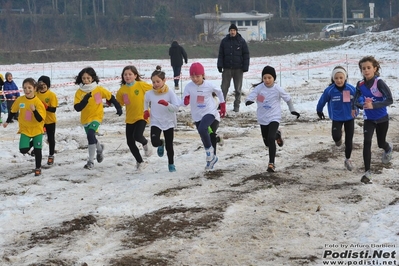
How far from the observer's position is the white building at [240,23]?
81312 millimetres

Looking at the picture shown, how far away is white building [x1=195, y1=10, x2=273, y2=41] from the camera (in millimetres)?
81312

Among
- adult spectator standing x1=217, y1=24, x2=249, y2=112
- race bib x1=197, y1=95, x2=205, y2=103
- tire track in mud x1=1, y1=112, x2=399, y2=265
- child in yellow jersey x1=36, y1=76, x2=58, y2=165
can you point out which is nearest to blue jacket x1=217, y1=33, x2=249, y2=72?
adult spectator standing x1=217, y1=24, x2=249, y2=112

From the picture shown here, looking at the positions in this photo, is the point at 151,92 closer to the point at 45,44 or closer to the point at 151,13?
the point at 45,44

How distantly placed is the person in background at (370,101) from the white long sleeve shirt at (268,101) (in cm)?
120

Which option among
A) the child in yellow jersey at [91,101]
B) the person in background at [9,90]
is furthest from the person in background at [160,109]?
the person in background at [9,90]

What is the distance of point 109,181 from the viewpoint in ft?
32.5

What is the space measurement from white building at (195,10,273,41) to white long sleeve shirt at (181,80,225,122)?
229 feet

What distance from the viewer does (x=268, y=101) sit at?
33.9 ft

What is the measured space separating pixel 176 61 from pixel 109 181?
1578 centimetres

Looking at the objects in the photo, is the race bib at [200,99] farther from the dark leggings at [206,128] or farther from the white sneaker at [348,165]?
the white sneaker at [348,165]

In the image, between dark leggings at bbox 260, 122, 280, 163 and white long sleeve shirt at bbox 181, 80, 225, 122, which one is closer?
dark leggings at bbox 260, 122, 280, 163

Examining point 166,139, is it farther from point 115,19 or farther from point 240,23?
point 240,23

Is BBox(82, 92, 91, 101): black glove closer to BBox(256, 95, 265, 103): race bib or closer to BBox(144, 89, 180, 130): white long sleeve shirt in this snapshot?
BBox(144, 89, 180, 130): white long sleeve shirt

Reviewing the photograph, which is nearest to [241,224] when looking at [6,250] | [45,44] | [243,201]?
[243,201]
